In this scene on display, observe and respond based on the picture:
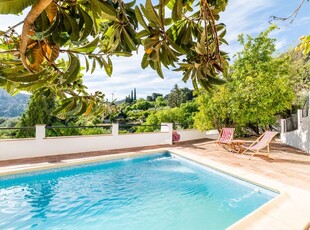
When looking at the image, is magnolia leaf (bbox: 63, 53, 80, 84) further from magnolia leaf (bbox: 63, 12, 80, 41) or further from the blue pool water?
the blue pool water

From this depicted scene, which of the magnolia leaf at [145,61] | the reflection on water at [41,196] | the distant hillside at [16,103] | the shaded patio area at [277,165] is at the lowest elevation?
the reflection on water at [41,196]

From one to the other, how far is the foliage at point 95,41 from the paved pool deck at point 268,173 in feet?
10.2

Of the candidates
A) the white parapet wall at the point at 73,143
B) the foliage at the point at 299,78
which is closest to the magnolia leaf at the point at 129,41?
the white parapet wall at the point at 73,143

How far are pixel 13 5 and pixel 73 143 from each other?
30.4 feet

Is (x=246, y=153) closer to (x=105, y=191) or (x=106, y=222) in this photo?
(x=105, y=191)

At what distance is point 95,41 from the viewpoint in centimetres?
83

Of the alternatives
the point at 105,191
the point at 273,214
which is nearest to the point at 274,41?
the point at 273,214

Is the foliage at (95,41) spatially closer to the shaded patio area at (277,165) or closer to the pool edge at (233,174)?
the pool edge at (233,174)

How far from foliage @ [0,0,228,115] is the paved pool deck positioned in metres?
3.10

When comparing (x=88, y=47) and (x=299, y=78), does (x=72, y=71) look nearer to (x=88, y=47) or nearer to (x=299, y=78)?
(x=88, y=47)

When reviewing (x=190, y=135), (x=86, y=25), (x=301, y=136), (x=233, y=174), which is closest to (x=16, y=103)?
(x=190, y=135)

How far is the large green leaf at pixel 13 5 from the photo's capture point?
1.50 feet

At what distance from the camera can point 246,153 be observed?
8.73 meters

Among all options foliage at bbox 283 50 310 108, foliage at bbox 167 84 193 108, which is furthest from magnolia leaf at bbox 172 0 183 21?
foliage at bbox 167 84 193 108
